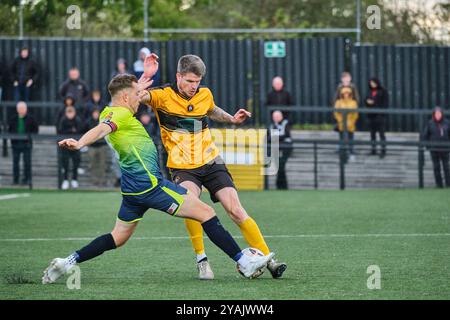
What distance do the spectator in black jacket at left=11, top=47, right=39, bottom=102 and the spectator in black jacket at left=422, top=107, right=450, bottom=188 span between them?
877cm

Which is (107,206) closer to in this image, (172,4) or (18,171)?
(18,171)

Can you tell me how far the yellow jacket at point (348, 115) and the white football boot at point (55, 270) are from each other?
596 inches

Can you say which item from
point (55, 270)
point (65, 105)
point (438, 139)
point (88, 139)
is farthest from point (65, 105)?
point (88, 139)

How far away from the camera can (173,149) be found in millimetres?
10344

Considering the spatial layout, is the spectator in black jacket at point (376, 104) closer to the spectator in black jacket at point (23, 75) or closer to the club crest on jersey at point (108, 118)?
the spectator in black jacket at point (23, 75)

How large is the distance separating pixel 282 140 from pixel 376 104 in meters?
2.96

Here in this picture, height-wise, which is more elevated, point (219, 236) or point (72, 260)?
point (219, 236)

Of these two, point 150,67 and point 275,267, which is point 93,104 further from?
point 275,267

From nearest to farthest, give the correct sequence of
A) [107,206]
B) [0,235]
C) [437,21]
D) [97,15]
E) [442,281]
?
[442,281], [0,235], [107,206], [437,21], [97,15]

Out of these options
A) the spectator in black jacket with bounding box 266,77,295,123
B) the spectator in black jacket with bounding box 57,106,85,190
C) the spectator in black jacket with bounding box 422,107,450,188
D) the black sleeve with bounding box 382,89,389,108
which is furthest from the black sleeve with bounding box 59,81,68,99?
the spectator in black jacket with bounding box 422,107,450,188

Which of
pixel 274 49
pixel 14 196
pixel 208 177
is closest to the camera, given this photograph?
pixel 208 177

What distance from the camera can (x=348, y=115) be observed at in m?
24.5
